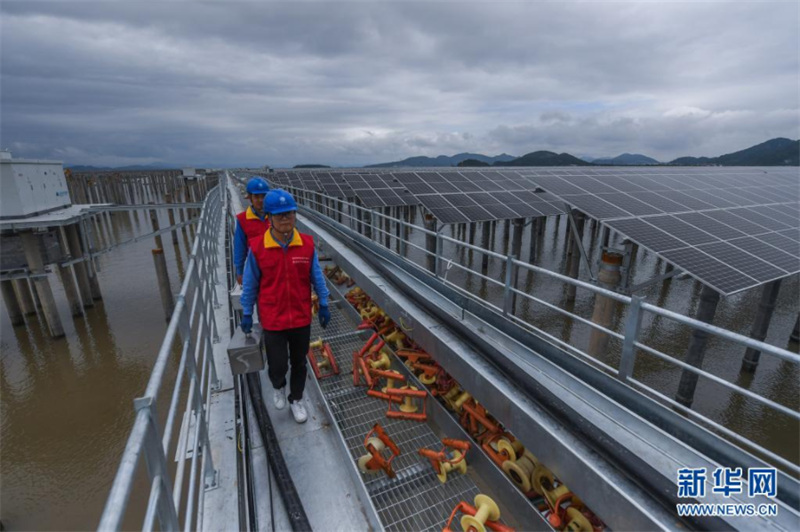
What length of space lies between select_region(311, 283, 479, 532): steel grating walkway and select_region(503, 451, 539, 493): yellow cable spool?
0.36 m

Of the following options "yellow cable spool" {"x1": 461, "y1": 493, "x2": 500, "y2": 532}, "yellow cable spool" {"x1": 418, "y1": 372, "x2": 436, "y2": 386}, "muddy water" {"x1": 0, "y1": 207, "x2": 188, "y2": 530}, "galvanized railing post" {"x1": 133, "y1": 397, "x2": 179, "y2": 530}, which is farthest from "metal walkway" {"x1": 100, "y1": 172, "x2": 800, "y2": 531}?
"muddy water" {"x1": 0, "y1": 207, "x2": 188, "y2": 530}

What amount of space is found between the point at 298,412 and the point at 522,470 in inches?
83.6

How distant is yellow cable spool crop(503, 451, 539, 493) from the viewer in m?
3.15

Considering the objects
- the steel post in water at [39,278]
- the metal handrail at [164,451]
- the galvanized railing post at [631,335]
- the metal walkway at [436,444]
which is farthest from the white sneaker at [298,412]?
the steel post in water at [39,278]

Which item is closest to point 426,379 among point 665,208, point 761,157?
point 665,208

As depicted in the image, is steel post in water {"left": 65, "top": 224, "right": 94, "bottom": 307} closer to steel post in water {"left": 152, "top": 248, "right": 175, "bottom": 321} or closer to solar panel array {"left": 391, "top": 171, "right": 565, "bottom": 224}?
steel post in water {"left": 152, "top": 248, "right": 175, "bottom": 321}

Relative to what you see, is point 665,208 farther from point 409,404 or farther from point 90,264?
point 90,264

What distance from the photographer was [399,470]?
132 inches

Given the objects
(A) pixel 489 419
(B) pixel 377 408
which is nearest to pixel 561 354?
(A) pixel 489 419

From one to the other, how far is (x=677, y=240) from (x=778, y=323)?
10.7 metres

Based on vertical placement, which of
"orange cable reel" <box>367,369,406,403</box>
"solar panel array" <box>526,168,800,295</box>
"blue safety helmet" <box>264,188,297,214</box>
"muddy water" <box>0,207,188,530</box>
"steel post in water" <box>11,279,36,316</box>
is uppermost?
"blue safety helmet" <box>264,188,297,214</box>

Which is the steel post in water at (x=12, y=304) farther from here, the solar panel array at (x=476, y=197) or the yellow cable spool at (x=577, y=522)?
the yellow cable spool at (x=577, y=522)

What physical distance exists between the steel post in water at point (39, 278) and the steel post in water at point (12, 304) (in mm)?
1617

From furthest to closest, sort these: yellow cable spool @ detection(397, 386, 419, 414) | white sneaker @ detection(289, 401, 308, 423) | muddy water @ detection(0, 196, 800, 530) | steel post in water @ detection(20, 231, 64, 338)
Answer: steel post in water @ detection(20, 231, 64, 338) → muddy water @ detection(0, 196, 800, 530) → yellow cable spool @ detection(397, 386, 419, 414) → white sneaker @ detection(289, 401, 308, 423)
